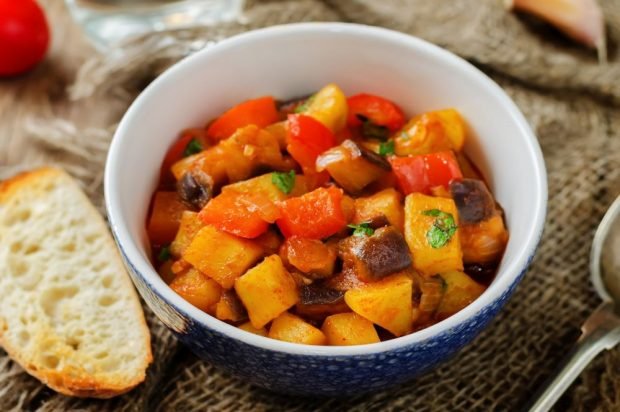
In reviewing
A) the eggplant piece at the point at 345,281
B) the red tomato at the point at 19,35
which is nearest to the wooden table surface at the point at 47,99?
the red tomato at the point at 19,35

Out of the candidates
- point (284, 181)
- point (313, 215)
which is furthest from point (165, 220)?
point (313, 215)

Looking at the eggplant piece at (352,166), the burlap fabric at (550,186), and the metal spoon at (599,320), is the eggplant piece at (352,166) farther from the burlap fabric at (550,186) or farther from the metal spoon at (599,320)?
the metal spoon at (599,320)

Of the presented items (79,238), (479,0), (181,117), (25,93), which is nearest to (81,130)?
(25,93)

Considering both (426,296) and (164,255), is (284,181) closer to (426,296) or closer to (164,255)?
(164,255)

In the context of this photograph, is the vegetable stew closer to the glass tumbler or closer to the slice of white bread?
the slice of white bread

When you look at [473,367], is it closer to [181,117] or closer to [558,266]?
[558,266]

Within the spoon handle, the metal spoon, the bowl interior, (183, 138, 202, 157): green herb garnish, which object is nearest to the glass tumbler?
the bowl interior
